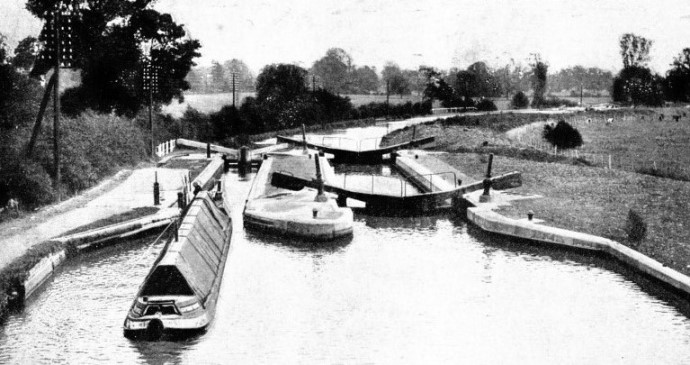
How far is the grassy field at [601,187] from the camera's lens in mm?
26156

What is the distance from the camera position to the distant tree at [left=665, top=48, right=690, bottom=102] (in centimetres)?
8231

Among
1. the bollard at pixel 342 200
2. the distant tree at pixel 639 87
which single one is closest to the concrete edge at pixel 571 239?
the bollard at pixel 342 200

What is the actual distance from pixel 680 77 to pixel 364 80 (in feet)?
280

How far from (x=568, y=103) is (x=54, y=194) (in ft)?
396

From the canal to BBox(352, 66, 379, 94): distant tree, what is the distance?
128870 mm

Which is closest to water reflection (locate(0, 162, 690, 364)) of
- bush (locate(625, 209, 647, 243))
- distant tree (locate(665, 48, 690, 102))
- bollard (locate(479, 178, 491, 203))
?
bush (locate(625, 209, 647, 243))

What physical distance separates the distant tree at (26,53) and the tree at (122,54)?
89cm

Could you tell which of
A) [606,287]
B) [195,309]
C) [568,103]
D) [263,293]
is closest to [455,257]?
[606,287]

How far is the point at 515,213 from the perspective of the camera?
29.9m

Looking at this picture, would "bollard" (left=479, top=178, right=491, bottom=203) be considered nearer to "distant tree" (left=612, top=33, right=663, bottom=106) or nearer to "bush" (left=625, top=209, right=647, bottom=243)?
"bush" (left=625, top=209, right=647, bottom=243)

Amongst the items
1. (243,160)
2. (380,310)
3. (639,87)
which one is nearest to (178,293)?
(380,310)

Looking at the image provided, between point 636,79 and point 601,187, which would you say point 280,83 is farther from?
point 636,79

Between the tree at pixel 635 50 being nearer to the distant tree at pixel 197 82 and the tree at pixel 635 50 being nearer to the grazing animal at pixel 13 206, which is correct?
the distant tree at pixel 197 82

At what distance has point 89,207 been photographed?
1153 inches
